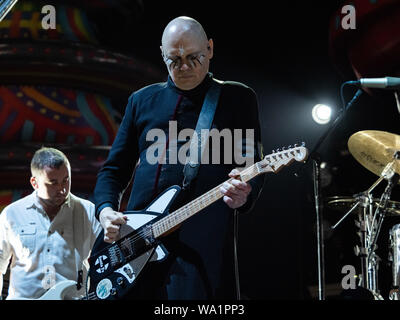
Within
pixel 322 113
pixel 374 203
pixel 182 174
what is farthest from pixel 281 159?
pixel 322 113

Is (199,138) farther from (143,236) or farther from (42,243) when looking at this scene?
(42,243)

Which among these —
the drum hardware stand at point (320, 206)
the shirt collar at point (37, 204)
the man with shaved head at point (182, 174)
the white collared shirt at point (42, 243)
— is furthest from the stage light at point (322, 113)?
the man with shaved head at point (182, 174)

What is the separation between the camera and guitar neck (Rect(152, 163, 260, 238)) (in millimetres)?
2637

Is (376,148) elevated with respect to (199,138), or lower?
elevated

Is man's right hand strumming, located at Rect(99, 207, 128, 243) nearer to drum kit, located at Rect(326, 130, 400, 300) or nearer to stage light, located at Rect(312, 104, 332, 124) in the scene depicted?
drum kit, located at Rect(326, 130, 400, 300)

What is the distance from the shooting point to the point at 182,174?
274cm

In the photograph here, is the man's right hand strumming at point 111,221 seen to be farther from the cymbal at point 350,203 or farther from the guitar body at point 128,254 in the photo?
the cymbal at point 350,203

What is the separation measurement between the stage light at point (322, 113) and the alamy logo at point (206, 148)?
2.91 metres

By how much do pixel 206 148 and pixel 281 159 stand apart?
1.07 ft

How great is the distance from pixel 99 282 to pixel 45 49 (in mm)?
2708

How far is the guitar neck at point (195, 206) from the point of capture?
264 cm
